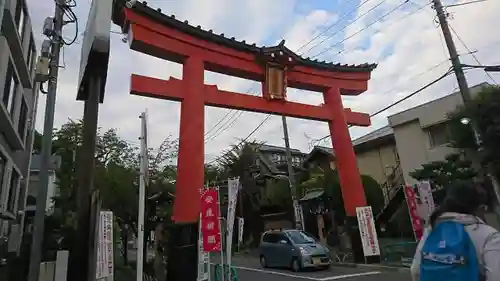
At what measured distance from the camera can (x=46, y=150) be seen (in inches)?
288

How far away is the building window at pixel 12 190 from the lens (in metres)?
17.5

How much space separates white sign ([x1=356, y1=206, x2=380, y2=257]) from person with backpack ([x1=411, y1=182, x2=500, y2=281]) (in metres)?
12.8

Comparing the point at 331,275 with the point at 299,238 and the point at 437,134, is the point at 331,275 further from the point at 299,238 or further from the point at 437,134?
the point at 437,134

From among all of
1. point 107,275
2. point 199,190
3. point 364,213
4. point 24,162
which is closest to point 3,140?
point 24,162

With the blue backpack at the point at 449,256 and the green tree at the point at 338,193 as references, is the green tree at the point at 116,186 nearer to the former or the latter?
the green tree at the point at 338,193

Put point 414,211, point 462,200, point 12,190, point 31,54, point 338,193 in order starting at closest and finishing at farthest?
point 462,200 → point 414,211 → point 12,190 → point 31,54 → point 338,193

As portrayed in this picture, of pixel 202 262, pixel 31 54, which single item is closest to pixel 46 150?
pixel 202 262

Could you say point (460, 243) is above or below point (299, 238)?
below

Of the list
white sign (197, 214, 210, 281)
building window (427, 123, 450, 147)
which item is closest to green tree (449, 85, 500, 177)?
building window (427, 123, 450, 147)

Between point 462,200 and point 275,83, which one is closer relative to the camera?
point 462,200

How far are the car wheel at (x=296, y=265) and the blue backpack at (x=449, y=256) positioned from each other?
1304 centimetres

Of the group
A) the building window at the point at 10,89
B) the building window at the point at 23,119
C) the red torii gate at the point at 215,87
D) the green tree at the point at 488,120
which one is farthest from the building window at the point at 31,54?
the green tree at the point at 488,120

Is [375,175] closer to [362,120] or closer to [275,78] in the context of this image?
[362,120]

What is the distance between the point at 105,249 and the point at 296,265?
10.3 metres
